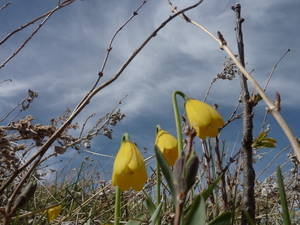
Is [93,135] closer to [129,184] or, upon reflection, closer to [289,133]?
[129,184]

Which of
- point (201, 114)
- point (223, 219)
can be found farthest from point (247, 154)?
point (223, 219)

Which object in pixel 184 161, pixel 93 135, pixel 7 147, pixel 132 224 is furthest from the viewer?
pixel 93 135

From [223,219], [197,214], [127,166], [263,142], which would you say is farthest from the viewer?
[263,142]

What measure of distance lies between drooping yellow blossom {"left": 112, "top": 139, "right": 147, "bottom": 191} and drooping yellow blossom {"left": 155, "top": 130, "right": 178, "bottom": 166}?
0.13 metres

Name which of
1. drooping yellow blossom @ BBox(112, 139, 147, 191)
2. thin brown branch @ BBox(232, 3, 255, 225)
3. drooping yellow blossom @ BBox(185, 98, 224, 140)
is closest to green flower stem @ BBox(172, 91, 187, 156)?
drooping yellow blossom @ BBox(185, 98, 224, 140)

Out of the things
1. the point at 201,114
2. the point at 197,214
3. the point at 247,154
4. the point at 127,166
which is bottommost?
the point at 197,214

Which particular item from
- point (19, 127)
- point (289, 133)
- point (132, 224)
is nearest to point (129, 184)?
point (132, 224)

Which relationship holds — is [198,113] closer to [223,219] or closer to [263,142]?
[263,142]

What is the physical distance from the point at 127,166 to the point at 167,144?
226mm

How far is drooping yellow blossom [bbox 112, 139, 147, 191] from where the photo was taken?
119 cm

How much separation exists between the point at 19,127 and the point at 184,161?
1.05m

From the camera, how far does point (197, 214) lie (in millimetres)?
864

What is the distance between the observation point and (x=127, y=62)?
1233mm

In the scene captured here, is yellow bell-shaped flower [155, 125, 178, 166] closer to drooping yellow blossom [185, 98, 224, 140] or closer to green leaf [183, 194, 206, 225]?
drooping yellow blossom [185, 98, 224, 140]
